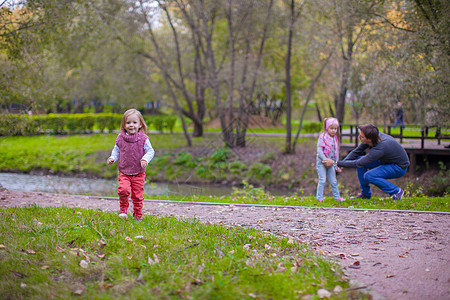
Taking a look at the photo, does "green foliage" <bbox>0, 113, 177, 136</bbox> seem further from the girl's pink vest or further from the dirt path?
the girl's pink vest

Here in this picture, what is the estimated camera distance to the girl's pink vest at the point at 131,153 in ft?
20.0

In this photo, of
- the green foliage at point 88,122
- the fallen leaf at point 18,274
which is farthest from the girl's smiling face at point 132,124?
the green foliage at point 88,122

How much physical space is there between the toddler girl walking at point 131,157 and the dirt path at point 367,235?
3.62ft

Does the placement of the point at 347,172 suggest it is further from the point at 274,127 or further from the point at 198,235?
the point at 274,127

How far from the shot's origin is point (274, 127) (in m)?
34.6

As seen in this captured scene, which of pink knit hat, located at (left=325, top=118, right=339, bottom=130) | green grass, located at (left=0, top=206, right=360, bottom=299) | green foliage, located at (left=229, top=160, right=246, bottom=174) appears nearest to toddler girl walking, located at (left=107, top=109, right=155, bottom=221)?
green grass, located at (left=0, top=206, right=360, bottom=299)

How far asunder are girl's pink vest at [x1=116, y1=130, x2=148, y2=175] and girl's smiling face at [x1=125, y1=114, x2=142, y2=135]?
68mm

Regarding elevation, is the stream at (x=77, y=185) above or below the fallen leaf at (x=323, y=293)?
below

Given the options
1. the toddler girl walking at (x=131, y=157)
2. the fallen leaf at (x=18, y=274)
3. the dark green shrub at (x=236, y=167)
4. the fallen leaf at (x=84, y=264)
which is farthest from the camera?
the dark green shrub at (x=236, y=167)

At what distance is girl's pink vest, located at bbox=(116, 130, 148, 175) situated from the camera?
6.08 m

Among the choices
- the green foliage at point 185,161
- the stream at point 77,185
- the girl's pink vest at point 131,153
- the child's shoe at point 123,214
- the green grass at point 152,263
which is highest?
the girl's pink vest at point 131,153

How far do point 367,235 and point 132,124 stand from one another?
3.72 metres

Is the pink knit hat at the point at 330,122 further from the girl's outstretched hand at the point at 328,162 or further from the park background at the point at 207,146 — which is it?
the park background at the point at 207,146

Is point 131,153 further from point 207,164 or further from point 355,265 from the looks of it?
point 207,164
